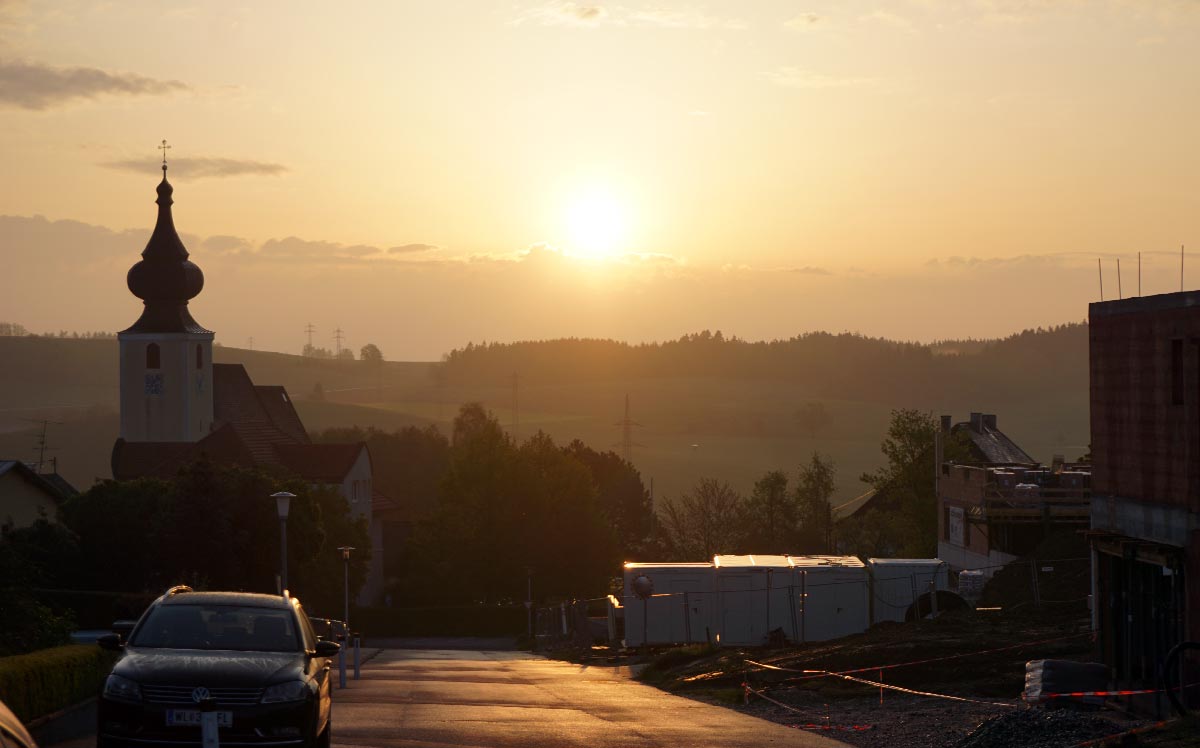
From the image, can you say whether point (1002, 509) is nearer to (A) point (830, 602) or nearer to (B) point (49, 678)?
(A) point (830, 602)

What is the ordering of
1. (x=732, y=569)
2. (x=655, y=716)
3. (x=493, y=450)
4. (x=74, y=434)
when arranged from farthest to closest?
1. (x=74, y=434)
2. (x=493, y=450)
3. (x=732, y=569)
4. (x=655, y=716)

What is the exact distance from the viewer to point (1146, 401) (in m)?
23.4

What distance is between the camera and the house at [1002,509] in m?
55.9

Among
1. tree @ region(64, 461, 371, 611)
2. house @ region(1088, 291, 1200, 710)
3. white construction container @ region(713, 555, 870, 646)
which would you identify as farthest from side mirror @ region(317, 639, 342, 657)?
tree @ region(64, 461, 371, 611)

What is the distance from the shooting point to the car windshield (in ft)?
42.2

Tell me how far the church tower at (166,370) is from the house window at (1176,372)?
82135mm

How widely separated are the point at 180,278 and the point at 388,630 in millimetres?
32422

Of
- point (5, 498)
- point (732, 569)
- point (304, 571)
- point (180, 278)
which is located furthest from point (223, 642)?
point (180, 278)

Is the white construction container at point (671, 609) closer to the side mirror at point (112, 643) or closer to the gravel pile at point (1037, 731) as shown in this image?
the gravel pile at point (1037, 731)

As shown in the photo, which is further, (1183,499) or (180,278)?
(180,278)

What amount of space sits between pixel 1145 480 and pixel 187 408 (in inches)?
3322

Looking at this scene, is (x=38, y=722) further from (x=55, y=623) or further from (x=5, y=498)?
(x=5, y=498)

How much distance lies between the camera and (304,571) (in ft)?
216

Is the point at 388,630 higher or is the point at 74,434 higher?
the point at 74,434
